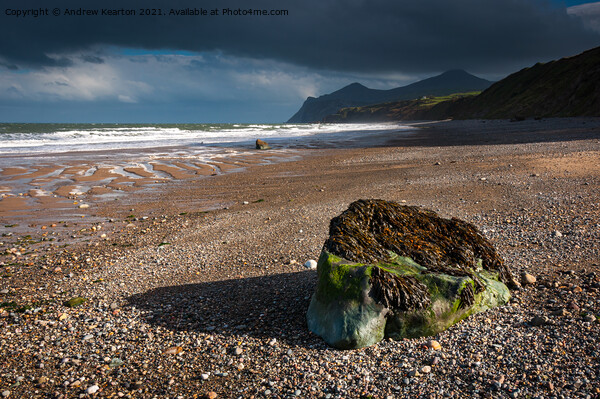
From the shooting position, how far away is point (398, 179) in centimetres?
1509

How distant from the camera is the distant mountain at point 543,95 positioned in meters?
51.4

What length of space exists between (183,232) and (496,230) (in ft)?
24.3

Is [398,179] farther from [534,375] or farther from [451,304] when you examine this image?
[534,375]

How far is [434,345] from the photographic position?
4.38 metres

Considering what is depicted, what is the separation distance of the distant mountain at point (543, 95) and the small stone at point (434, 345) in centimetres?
5310

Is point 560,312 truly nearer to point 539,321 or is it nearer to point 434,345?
point 539,321

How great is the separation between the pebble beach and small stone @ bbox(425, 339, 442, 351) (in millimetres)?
14

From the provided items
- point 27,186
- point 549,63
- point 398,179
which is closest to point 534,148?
point 398,179

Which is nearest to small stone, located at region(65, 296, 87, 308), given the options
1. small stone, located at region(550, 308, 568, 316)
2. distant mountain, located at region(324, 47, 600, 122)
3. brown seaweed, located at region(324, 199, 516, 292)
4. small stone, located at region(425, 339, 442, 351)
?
brown seaweed, located at region(324, 199, 516, 292)

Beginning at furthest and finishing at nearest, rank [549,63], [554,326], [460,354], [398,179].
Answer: [549,63], [398,179], [554,326], [460,354]

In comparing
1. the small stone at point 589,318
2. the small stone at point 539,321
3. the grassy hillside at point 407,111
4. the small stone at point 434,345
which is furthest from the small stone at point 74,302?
the grassy hillside at point 407,111

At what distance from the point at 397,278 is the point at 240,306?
2.38 m

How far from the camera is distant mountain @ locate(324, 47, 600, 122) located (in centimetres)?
5141

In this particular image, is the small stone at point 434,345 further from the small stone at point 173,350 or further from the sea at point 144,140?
the sea at point 144,140
